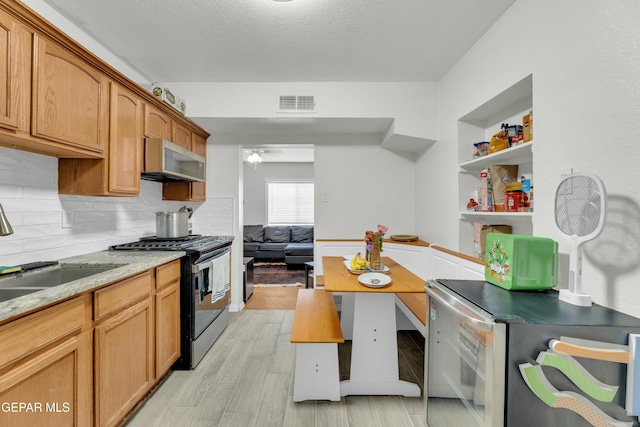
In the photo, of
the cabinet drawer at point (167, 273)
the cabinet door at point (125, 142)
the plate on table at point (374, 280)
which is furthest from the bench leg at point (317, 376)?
the cabinet door at point (125, 142)

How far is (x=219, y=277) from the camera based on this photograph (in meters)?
2.65

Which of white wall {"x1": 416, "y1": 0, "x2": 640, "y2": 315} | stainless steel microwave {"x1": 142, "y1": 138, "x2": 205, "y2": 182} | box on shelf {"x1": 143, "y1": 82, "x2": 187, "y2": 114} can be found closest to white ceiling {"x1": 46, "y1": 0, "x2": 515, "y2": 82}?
box on shelf {"x1": 143, "y1": 82, "x2": 187, "y2": 114}

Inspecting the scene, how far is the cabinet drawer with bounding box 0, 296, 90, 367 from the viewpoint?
98 centimetres

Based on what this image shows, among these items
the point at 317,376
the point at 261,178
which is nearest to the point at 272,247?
the point at 261,178

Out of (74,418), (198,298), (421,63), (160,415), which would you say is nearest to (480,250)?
(421,63)

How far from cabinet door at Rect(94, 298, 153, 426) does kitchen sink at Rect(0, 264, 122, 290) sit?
31cm

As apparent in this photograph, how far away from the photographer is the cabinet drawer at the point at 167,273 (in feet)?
6.34

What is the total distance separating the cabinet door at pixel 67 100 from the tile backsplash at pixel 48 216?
339mm

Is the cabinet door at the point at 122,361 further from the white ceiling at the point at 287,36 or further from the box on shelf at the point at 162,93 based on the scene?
the white ceiling at the point at 287,36

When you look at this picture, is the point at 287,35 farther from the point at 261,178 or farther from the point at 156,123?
the point at 261,178

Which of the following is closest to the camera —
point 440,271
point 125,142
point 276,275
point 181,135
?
point 125,142

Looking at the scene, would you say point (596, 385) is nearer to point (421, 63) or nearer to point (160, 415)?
point (160, 415)

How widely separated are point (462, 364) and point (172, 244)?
2201 mm

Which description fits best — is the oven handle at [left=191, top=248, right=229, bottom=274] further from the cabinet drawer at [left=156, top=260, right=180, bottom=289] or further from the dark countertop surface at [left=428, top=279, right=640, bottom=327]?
the dark countertop surface at [left=428, top=279, right=640, bottom=327]
